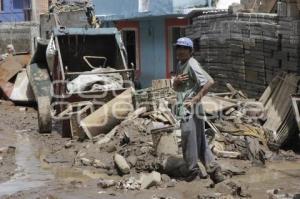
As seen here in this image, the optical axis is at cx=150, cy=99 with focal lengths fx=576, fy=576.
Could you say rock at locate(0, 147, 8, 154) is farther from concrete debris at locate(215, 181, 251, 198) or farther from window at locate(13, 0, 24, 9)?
window at locate(13, 0, 24, 9)

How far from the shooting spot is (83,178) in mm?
8203

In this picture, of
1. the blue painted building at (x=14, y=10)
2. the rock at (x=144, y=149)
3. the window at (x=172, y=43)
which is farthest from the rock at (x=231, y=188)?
the blue painted building at (x=14, y=10)

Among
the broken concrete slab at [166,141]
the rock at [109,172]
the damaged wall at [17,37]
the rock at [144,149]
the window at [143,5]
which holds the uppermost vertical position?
the window at [143,5]

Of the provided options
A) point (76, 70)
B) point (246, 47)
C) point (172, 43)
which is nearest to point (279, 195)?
point (246, 47)

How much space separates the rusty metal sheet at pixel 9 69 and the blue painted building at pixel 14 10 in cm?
1729

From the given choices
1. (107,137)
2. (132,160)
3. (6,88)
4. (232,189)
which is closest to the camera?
(232,189)

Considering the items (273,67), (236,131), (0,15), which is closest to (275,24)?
(273,67)

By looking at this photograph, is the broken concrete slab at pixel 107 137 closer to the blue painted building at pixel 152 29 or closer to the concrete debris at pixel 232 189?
the concrete debris at pixel 232 189

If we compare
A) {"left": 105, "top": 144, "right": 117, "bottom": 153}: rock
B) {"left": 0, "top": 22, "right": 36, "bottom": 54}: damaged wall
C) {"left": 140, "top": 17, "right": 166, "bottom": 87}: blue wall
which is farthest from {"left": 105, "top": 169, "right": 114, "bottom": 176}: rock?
{"left": 0, "top": 22, "right": 36, "bottom": 54}: damaged wall

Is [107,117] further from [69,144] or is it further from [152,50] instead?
[152,50]

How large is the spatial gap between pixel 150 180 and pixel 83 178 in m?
1.33

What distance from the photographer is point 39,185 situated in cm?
783

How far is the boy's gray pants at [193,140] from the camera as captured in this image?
24.0 ft

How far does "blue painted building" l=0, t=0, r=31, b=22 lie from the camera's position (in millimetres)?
35875
